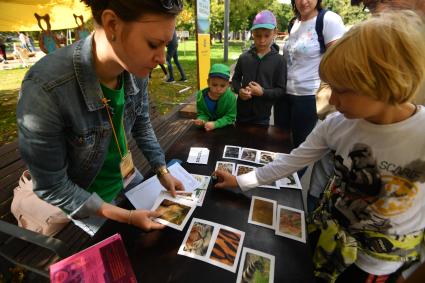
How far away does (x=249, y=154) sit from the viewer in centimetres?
185

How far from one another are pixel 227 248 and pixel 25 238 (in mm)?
990

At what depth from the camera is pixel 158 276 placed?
953 millimetres

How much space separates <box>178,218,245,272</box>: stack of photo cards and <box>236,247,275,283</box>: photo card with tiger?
1.3 inches

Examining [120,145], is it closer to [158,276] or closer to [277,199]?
[158,276]

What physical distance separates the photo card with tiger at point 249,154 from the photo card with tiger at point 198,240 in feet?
2.30

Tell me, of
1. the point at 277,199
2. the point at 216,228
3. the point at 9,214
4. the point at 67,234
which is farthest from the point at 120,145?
the point at 9,214

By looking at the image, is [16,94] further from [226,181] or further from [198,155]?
[226,181]

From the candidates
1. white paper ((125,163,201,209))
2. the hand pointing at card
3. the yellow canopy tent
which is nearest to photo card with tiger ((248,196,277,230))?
the hand pointing at card

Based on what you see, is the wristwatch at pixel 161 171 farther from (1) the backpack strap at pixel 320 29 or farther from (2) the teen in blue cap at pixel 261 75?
(1) the backpack strap at pixel 320 29

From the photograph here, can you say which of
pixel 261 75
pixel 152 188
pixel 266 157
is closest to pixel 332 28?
pixel 261 75

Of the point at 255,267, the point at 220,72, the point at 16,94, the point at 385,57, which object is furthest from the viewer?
the point at 16,94

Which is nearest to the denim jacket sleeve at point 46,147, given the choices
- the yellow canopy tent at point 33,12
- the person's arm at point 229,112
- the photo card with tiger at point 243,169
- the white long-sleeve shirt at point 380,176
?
the photo card with tiger at point 243,169

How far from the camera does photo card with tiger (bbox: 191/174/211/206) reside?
136 cm

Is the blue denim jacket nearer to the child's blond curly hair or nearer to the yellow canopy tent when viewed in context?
the child's blond curly hair
